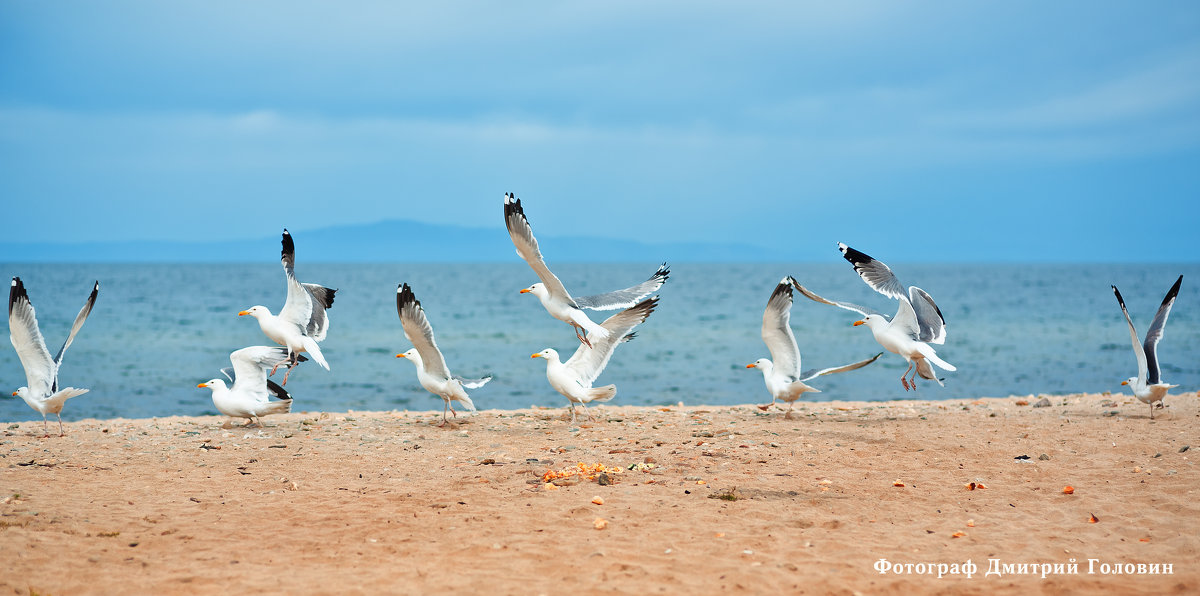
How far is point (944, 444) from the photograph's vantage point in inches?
355

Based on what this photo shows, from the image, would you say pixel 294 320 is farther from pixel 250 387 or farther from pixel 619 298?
pixel 619 298

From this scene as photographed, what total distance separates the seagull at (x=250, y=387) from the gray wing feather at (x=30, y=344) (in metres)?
1.66

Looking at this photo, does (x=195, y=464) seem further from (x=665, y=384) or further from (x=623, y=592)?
(x=665, y=384)

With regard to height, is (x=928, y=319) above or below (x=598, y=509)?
above

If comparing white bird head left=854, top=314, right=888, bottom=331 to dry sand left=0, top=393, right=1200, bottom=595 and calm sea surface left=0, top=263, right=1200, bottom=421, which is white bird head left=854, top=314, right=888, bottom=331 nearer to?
dry sand left=0, top=393, right=1200, bottom=595

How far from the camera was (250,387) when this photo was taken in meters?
10.4

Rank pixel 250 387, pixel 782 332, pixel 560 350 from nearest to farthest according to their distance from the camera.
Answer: pixel 250 387
pixel 782 332
pixel 560 350

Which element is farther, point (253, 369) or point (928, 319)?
point (928, 319)

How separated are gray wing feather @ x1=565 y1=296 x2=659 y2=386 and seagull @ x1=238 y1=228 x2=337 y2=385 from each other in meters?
3.10

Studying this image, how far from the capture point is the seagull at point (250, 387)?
404 inches

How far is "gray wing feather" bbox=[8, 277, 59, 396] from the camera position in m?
9.84

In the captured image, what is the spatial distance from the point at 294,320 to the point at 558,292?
3.25 m

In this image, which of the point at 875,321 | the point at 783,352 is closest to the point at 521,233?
the point at 783,352

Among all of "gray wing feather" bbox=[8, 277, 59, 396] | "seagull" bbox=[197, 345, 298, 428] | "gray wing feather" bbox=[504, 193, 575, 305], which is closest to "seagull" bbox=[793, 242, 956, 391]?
"gray wing feather" bbox=[504, 193, 575, 305]
